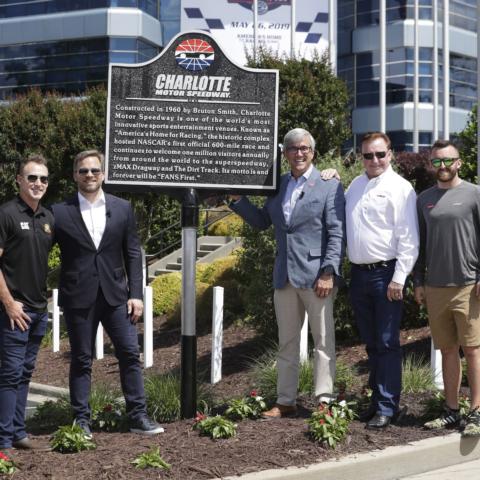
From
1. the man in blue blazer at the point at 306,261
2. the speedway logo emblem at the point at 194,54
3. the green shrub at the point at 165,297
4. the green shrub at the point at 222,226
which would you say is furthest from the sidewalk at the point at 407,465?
the green shrub at the point at 222,226

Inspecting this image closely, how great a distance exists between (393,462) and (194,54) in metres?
3.35

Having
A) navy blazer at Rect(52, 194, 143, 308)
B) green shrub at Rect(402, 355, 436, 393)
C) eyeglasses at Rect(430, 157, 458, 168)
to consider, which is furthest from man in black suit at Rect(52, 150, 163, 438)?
green shrub at Rect(402, 355, 436, 393)

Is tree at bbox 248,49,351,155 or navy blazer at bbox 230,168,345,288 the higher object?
tree at bbox 248,49,351,155

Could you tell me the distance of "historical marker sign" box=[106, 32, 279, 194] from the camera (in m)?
6.15

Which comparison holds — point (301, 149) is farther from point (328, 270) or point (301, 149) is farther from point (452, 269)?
point (452, 269)

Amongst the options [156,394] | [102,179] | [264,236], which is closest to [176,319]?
[264,236]

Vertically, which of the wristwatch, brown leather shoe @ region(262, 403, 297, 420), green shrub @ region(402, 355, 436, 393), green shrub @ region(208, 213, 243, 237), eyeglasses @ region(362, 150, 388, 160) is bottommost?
brown leather shoe @ region(262, 403, 297, 420)

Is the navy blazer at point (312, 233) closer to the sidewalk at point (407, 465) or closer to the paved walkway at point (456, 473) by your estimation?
the sidewalk at point (407, 465)

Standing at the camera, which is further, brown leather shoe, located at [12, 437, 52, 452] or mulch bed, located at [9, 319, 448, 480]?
brown leather shoe, located at [12, 437, 52, 452]

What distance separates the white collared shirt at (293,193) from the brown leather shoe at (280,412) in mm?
1412

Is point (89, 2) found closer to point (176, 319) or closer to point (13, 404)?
point (176, 319)

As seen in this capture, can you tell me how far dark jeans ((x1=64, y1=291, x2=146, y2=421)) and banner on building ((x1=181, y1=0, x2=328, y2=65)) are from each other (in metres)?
28.5

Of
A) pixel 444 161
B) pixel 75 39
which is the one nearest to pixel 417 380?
pixel 444 161

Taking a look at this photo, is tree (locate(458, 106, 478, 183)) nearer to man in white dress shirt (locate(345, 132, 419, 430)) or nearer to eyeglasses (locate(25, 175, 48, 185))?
man in white dress shirt (locate(345, 132, 419, 430))
